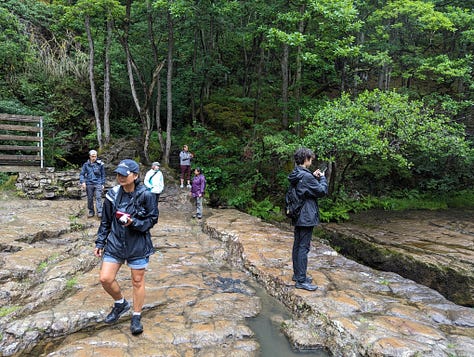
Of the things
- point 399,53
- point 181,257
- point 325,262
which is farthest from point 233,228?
point 399,53

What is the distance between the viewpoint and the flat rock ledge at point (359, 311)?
376 cm

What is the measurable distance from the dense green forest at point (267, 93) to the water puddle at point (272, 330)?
6.19 m

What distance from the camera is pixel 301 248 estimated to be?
4891 millimetres

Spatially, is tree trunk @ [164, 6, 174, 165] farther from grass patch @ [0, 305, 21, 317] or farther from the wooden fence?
grass patch @ [0, 305, 21, 317]

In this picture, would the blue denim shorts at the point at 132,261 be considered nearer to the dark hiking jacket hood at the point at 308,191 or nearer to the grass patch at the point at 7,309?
the grass patch at the point at 7,309

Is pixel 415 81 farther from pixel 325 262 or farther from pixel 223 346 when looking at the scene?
pixel 223 346

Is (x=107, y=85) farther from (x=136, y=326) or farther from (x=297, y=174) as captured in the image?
(x=136, y=326)

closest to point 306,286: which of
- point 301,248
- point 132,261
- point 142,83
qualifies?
point 301,248

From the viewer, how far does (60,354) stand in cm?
333

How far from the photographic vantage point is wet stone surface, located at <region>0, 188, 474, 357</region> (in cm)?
368

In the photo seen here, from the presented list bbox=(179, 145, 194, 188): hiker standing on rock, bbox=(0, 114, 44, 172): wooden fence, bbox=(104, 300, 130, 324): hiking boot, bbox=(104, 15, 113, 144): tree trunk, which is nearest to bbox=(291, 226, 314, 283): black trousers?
bbox=(104, 300, 130, 324): hiking boot

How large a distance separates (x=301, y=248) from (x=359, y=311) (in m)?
1.18

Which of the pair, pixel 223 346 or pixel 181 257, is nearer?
pixel 223 346

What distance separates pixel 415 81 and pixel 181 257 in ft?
72.9
